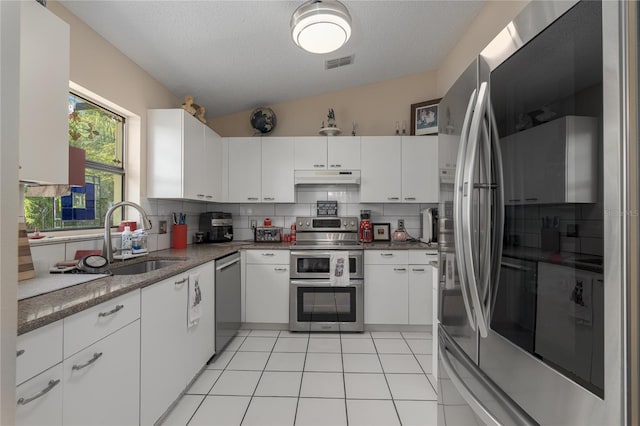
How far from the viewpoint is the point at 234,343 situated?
9.64ft

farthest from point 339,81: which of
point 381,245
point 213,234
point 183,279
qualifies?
point 183,279

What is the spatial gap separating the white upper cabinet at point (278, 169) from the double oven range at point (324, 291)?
2.39 ft

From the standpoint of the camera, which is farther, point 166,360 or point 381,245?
point 381,245

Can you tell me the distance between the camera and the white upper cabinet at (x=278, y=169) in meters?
3.59

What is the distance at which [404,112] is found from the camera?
152 inches

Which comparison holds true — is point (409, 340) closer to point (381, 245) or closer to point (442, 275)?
point (381, 245)

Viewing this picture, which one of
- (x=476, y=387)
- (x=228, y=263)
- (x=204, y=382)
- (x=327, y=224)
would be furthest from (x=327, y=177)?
(x=476, y=387)

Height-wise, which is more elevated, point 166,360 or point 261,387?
point 166,360

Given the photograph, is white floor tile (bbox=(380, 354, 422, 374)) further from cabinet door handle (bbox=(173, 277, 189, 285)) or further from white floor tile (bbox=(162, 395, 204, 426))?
cabinet door handle (bbox=(173, 277, 189, 285))

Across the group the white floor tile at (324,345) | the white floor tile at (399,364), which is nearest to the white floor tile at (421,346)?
the white floor tile at (399,364)

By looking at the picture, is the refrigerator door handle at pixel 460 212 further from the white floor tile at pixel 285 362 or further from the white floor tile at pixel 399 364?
the white floor tile at pixel 285 362

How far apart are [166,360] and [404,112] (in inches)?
137

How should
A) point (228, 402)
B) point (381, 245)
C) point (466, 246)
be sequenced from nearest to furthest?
point (466, 246)
point (228, 402)
point (381, 245)

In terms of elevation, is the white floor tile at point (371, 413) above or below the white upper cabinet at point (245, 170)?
below
